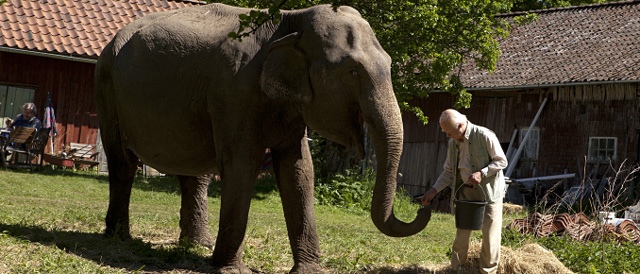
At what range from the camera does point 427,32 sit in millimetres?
17188

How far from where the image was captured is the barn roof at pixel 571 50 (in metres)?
20.8

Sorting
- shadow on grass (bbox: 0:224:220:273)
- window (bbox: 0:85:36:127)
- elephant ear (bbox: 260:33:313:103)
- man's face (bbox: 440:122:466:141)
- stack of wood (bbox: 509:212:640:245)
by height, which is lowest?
shadow on grass (bbox: 0:224:220:273)

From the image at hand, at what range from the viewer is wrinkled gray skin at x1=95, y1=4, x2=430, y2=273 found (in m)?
6.03

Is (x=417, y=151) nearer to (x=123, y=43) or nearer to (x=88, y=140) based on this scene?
(x=88, y=140)

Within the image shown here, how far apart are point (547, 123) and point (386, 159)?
1752cm

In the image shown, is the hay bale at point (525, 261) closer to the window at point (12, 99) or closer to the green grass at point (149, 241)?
the green grass at point (149, 241)

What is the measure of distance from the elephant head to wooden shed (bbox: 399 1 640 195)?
48.8ft

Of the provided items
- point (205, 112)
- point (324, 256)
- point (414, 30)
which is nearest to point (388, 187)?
point (205, 112)

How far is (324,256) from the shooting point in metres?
8.23

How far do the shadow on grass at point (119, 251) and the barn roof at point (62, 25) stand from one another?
1220 centimetres

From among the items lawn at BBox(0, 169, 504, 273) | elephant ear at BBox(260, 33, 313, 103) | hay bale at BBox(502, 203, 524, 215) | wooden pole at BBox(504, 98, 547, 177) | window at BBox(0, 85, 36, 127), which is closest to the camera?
elephant ear at BBox(260, 33, 313, 103)

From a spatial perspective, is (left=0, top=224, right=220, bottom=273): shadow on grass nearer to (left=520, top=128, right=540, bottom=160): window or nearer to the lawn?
the lawn

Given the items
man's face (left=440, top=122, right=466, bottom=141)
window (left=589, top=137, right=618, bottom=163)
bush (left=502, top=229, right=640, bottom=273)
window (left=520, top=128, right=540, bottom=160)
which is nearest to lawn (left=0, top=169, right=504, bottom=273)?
bush (left=502, top=229, right=640, bottom=273)

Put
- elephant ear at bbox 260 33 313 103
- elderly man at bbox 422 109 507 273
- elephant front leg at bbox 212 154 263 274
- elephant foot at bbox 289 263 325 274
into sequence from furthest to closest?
elderly man at bbox 422 109 507 273 → elephant foot at bbox 289 263 325 274 → elephant front leg at bbox 212 154 263 274 → elephant ear at bbox 260 33 313 103
